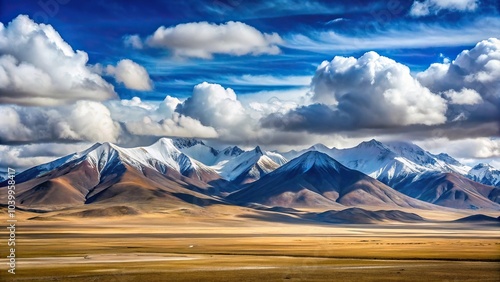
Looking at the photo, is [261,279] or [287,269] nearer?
[261,279]

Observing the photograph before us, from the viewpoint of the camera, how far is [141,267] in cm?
8269

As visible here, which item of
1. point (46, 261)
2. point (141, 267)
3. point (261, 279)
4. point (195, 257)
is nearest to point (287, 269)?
Result: point (261, 279)

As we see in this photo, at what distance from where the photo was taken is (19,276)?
7144 centimetres

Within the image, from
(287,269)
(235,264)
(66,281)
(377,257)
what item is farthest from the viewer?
(377,257)

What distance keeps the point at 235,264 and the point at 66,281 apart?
88.2ft

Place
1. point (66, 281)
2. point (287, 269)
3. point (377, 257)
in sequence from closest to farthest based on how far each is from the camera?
point (66, 281) → point (287, 269) → point (377, 257)

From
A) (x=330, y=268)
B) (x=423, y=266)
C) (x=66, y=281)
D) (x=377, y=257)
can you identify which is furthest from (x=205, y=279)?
(x=377, y=257)

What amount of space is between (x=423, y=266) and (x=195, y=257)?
116 feet

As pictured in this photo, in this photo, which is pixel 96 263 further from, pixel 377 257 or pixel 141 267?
pixel 377 257

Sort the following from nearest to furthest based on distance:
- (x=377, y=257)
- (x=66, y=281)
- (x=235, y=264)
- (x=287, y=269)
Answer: (x=66, y=281), (x=287, y=269), (x=235, y=264), (x=377, y=257)

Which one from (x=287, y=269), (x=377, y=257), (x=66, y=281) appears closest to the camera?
(x=66, y=281)

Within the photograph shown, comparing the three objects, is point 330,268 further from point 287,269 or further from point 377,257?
point 377,257

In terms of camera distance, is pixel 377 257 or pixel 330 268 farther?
pixel 377 257

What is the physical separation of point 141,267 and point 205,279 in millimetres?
16066
